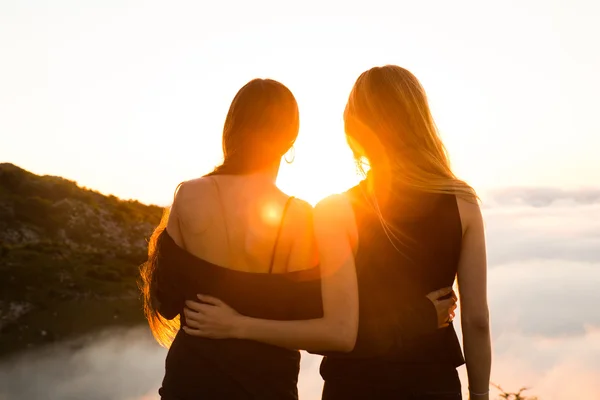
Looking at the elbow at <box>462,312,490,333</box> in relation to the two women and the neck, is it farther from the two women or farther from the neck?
the neck

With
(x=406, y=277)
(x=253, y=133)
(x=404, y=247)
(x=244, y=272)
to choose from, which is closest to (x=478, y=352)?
(x=406, y=277)

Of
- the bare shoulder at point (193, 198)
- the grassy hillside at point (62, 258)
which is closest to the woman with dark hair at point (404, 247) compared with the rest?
the bare shoulder at point (193, 198)

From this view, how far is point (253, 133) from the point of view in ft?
11.1

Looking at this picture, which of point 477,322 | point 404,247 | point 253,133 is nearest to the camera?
point 404,247

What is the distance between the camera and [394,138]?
2.98 meters

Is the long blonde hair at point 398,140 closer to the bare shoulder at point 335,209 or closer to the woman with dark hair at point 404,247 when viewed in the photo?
the woman with dark hair at point 404,247

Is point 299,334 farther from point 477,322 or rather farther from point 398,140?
point 398,140

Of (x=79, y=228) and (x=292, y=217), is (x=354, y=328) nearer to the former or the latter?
(x=292, y=217)

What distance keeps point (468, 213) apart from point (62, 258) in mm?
49802

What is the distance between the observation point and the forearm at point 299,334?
294 centimetres

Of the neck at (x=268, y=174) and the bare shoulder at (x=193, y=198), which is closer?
the bare shoulder at (x=193, y=198)

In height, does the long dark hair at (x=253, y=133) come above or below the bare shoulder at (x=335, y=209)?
above

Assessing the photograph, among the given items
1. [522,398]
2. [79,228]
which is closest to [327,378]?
[522,398]

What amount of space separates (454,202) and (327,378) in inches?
42.2
